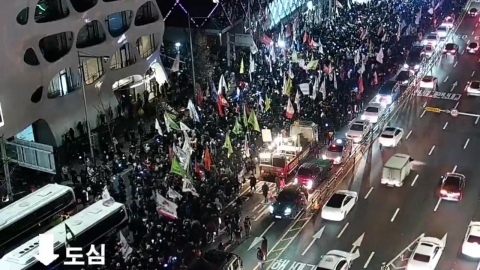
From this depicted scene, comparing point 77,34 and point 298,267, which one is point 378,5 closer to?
point 77,34

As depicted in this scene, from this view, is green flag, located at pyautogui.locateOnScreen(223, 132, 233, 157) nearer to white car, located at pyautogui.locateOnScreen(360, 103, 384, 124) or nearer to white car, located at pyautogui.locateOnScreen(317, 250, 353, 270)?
white car, located at pyautogui.locateOnScreen(317, 250, 353, 270)

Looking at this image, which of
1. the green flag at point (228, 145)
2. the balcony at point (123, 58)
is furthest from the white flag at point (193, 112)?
the balcony at point (123, 58)

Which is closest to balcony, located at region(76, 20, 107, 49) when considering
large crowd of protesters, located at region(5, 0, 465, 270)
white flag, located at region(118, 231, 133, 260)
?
large crowd of protesters, located at region(5, 0, 465, 270)

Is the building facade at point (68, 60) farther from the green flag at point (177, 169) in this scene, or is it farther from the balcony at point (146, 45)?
the green flag at point (177, 169)

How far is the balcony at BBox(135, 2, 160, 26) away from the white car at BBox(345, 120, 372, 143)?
57.4ft

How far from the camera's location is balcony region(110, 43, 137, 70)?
48787 millimetres

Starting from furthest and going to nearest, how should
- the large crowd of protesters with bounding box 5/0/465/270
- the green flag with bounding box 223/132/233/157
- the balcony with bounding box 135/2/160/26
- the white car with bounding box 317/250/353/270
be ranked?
the balcony with bounding box 135/2/160/26 → the green flag with bounding box 223/132/233/157 → the large crowd of protesters with bounding box 5/0/465/270 → the white car with bounding box 317/250/353/270

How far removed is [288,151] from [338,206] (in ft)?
22.3

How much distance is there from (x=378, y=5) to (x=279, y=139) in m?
36.5

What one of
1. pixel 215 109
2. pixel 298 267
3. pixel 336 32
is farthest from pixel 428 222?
pixel 336 32

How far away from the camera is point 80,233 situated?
2984cm

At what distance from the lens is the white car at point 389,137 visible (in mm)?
41969

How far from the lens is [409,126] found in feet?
150

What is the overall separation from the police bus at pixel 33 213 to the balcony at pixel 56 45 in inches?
478
